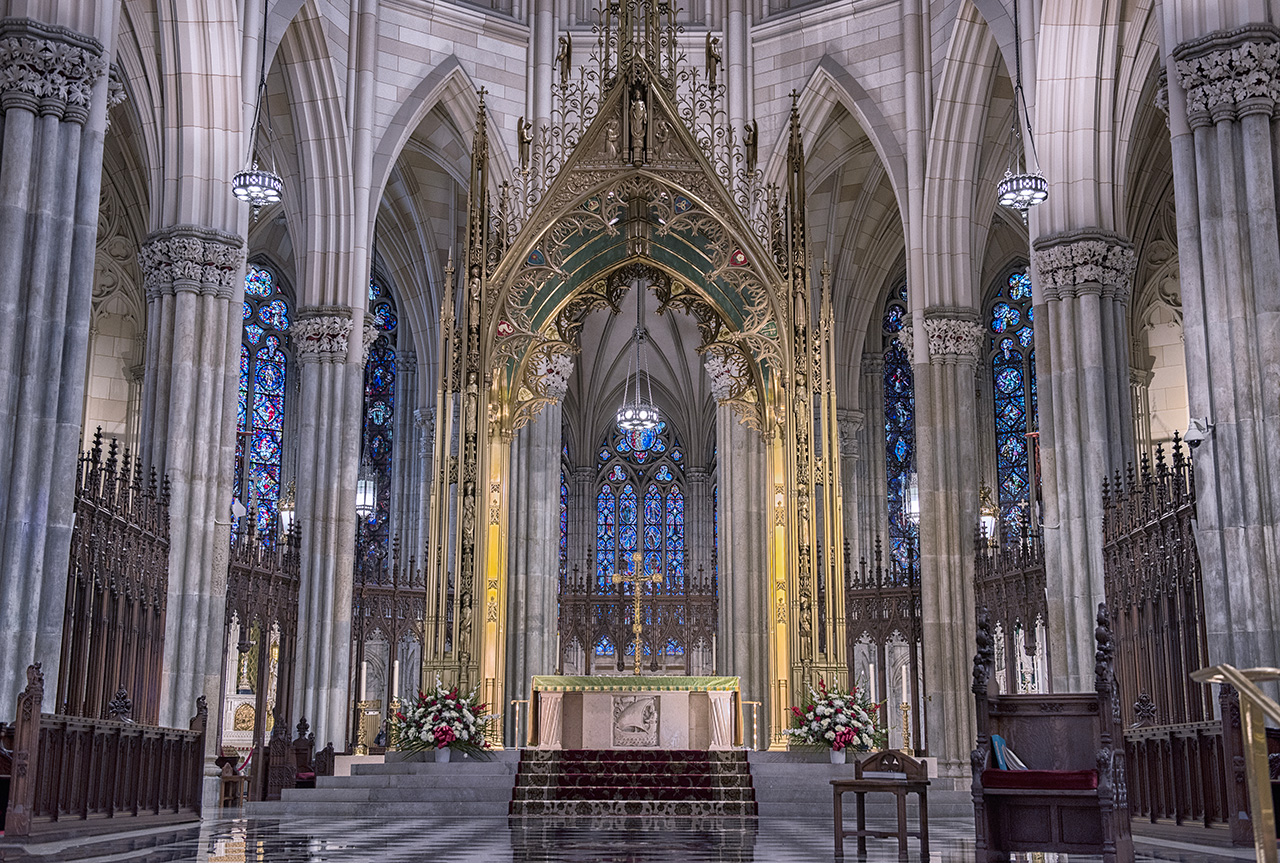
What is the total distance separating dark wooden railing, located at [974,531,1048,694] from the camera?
20.0 m

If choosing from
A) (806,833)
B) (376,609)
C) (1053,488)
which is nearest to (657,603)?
(376,609)

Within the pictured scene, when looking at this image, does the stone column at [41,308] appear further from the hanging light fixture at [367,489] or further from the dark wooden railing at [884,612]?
the hanging light fixture at [367,489]

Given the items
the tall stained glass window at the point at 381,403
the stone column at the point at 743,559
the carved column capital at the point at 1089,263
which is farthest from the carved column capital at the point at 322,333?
the carved column capital at the point at 1089,263

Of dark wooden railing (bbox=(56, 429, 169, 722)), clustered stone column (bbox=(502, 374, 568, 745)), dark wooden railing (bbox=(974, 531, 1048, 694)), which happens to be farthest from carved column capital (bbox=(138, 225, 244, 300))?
dark wooden railing (bbox=(974, 531, 1048, 694))

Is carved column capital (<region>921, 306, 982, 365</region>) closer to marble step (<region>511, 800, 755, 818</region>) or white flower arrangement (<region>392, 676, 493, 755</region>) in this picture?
marble step (<region>511, 800, 755, 818</region>)

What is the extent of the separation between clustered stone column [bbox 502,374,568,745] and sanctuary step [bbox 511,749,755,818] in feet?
25.5

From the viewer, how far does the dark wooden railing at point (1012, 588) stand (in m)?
20.0

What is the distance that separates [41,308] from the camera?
12.3m

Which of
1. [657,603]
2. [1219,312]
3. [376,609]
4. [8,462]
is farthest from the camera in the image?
[657,603]

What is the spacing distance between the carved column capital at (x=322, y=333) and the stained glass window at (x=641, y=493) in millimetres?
18320

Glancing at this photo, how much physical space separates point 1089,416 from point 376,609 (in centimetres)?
1317

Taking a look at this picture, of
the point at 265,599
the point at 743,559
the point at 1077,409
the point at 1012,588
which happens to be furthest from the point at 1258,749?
the point at 743,559

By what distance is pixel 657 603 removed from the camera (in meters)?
30.6

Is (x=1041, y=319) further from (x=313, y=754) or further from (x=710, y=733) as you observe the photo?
(x=313, y=754)
